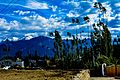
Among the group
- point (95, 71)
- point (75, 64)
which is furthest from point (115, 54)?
point (95, 71)

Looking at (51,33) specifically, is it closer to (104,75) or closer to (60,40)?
(60,40)

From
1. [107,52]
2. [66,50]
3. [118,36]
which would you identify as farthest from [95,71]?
[66,50]

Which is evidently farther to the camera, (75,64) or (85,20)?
(85,20)

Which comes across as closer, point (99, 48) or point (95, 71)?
point (95, 71)

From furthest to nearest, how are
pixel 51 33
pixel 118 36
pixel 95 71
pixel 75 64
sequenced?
pixel 51 33 → pixel 118 36 → pixel 75 64 → pixel 95 71

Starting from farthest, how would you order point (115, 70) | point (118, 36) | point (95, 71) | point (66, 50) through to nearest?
1. point (66, 50)
2. point (118, 36)
3. point (95, 71)
4. point (115, 70)

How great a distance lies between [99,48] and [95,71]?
123ft

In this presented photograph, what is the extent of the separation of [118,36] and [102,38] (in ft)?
80.4

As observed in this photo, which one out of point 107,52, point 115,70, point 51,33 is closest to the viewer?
point 115,70

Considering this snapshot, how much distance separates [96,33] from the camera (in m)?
91.5

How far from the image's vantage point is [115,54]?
94.9 meters

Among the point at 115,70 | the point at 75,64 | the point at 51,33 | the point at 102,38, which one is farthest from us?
the point at 51,33

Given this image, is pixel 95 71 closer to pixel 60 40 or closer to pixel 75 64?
pixel 75 64

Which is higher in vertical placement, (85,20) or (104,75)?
(85,20)
